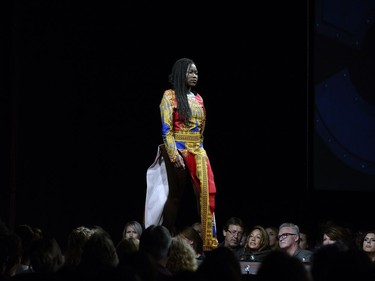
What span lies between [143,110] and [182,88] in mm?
2542

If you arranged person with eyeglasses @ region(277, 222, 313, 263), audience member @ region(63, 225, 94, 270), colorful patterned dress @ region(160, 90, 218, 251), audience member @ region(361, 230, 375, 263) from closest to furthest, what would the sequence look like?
audience member @ region(63, 225, 94, 270)
colorful patterned dress @ region(160, 90, 218, 251)
audience member @ region(361, 230, 375, 263)
person with eyeglasses @ region(277, 222, 313, 263)

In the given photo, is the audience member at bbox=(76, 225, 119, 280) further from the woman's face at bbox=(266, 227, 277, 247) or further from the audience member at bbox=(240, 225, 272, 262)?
the woman's face at bbox=(266, 227, 277, 247)

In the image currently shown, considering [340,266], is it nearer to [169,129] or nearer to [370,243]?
[169,129]

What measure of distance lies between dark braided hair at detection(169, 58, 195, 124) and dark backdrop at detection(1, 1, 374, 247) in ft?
7.55

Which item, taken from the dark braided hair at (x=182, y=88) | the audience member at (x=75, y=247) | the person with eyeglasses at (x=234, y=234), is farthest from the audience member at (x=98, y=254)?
the person with eyeglasses at (x=234, y=234)

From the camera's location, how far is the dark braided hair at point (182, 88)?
24.9 feet

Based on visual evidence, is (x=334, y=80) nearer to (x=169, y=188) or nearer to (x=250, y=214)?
(x=250, y=214)

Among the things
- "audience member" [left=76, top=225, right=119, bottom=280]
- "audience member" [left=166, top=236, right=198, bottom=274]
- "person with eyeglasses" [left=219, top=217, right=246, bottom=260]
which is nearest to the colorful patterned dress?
"person with eyeglasses" [left=219, top=217, right=246, bottom=260]

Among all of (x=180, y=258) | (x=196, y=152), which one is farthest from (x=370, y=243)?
(x=180, y=258)

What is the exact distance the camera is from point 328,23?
9602 mm

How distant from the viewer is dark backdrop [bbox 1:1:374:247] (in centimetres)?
958

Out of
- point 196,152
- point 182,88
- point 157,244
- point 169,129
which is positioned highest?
point 182,88

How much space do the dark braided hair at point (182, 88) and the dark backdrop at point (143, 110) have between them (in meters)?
2.30

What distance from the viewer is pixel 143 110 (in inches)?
399
